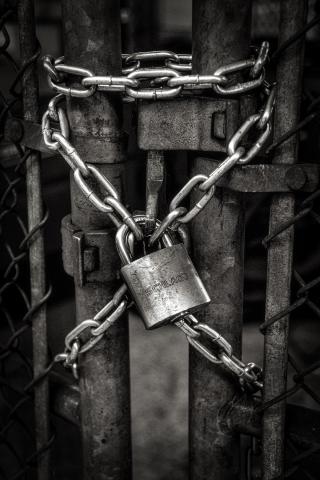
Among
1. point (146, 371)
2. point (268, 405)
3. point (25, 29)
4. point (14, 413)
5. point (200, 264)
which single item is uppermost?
point (25, 29)

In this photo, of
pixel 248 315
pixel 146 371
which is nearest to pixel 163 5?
pixel 248 315

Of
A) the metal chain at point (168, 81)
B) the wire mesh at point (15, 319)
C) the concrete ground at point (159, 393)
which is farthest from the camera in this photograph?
the concrete ground at point (159, 393)

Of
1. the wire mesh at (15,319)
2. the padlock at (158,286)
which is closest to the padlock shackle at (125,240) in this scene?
the padlock at (158,286)

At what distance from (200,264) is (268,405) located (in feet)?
0.75

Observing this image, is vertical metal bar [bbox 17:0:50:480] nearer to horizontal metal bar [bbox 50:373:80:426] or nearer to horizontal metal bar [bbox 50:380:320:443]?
horizontal metal bar [bbox 50:373:80:426]

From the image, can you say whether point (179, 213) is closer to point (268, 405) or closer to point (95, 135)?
point (95, 135)

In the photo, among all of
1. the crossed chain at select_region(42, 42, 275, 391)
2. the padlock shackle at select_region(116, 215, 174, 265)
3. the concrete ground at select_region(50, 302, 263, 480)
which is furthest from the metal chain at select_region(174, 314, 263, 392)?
the concrete ground at select_region(50, 302, 263, 480)

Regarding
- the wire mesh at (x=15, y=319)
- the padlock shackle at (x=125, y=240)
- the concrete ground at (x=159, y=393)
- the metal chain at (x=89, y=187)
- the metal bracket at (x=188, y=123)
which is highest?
the metal bracket at (x=188, y=123)

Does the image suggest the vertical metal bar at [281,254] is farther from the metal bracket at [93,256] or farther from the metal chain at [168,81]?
the metal bracket at [93,256]

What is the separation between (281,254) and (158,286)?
0.60 feet

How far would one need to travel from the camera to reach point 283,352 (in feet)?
2.55

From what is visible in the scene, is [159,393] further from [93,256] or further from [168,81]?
[168,81]

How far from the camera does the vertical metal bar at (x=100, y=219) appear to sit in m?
0.74

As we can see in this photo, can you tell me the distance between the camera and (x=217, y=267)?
0.78m
